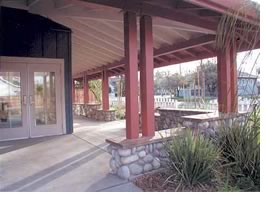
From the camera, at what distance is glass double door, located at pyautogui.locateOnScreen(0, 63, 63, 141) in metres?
6.58

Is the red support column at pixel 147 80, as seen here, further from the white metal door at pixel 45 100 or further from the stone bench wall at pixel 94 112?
the stone bench wall at pixel 94 112

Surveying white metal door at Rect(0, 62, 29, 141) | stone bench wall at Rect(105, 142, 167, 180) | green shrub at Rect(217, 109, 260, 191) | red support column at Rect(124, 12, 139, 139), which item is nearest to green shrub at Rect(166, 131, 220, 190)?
green shrub at Rect(217, 109, 260, 191)

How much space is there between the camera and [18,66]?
6703 millimetres

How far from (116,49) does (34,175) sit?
5.95 meters

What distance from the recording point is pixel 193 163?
3.34 meters

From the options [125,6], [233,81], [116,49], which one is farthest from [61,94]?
[233,81]

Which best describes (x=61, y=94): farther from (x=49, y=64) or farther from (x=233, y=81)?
(x=233, y=81)

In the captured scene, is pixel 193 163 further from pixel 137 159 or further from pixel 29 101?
pixel 29 101

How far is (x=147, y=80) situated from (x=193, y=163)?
160 centimetres

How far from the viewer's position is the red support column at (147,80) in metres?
4.23

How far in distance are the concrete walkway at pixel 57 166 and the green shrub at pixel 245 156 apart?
1472mm

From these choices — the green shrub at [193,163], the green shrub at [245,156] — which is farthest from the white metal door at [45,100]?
the green shrub at [245,156]

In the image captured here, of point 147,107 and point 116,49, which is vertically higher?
point 116,49

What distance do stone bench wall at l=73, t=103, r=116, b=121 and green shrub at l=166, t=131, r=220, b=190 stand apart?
9162mm
